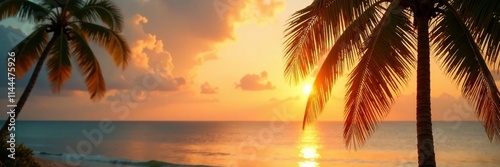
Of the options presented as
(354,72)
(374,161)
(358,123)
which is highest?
(374,161)

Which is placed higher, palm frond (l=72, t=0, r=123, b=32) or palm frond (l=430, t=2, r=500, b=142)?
palm frond (l=72, t=0, r=123, b=32)

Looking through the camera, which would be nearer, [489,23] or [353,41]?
[489,23]

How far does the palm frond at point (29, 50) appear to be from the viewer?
49.7 feet

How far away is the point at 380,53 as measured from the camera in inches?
350

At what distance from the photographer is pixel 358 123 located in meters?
9.54

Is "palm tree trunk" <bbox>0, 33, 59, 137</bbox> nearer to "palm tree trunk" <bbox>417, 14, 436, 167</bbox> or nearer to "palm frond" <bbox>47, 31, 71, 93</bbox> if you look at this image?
"palm frond" <bbox>47, 31, 71, 93</bbox>

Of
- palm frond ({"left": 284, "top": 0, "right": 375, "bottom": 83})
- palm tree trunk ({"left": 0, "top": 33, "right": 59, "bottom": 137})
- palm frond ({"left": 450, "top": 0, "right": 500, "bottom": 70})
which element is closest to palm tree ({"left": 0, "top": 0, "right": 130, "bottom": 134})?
palm tree trunk ({"left": 0, "top": 33, "right": 59, "bottom": 137})

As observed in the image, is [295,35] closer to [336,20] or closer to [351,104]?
[336,20]

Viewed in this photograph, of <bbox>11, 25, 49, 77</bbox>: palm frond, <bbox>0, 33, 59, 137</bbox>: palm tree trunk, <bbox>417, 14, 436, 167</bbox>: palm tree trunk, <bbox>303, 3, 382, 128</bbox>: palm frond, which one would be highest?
<bbox>11, 25, 49, 77</bbox>: palm frond

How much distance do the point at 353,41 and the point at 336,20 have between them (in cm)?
122

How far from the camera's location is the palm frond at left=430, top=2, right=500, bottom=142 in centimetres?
853

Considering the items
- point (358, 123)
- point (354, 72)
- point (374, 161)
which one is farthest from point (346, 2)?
point (374, 161)

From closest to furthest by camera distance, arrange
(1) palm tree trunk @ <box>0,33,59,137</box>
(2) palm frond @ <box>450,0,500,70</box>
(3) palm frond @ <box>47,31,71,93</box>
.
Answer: (2) palm frond @ <box>450,0,500,70</box> → (1) palm tree trunk @ <box>0,33,59,137</box> → (3) palm frond @ <box>47,31,71,93</box>

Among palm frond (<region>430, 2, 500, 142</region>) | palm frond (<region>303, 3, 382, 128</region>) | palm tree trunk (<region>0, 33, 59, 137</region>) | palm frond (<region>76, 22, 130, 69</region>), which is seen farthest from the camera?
palm frond (<region>76, 22, 130, 69</region>)
